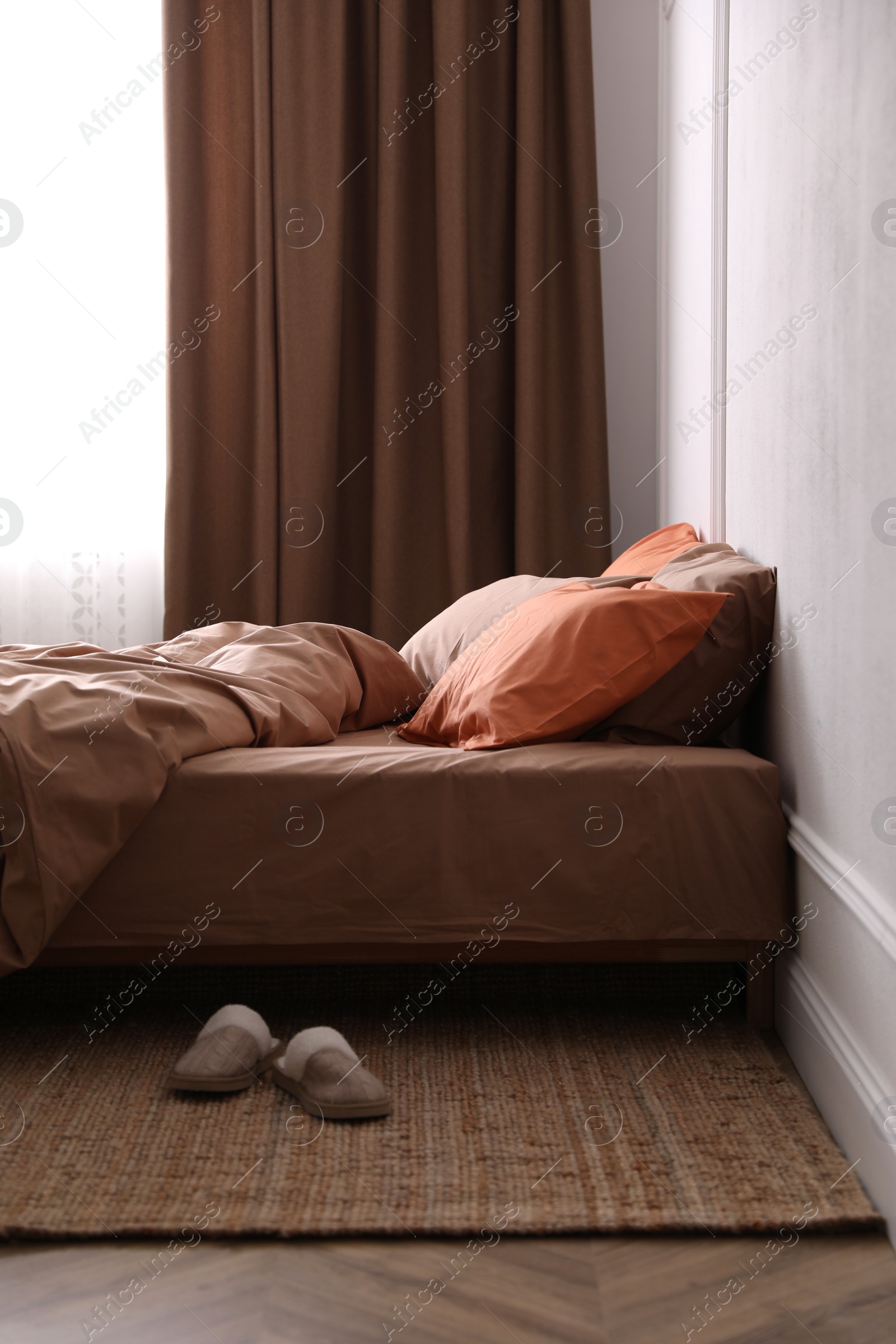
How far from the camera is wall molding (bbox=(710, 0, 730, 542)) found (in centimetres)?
210

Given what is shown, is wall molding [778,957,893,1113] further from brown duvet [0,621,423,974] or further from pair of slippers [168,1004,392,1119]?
brown duvet [0,621,423,974]

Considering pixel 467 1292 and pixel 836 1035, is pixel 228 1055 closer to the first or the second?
pixel 467 1292

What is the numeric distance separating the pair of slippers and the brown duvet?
0.85 ft

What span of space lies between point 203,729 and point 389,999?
51 cm

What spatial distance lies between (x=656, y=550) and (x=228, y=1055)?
1.39m

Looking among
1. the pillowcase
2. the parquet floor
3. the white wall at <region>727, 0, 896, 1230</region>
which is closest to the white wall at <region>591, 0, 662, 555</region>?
the pillowcase

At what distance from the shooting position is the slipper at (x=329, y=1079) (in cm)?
131

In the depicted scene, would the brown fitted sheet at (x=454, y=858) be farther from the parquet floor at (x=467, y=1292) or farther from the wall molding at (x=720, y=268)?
the wall molding at (x=720, y=268)

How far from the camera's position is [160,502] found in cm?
347

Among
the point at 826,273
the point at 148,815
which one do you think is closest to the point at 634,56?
the point at 826,273

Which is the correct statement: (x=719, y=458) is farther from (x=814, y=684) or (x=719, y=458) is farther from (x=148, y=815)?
(x=148, y=815)

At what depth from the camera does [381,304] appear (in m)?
3.30

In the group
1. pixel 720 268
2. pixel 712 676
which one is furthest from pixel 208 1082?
pixel 720 268

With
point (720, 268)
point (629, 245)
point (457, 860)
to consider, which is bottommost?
point (457, 860)
